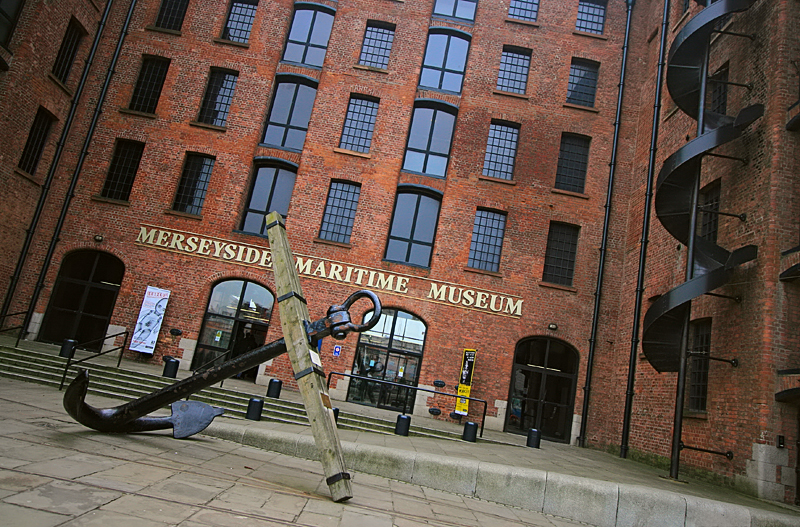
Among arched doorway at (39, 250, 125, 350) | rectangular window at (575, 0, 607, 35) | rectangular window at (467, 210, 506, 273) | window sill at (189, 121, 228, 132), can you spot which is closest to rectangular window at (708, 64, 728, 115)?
rectangular window at (467, 210, 506, 273)

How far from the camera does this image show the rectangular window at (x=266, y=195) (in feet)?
55.4

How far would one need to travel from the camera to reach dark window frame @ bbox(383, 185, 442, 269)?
16.6 meters

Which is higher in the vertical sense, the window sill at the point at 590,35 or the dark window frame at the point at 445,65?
the window sill at the point at 590,35

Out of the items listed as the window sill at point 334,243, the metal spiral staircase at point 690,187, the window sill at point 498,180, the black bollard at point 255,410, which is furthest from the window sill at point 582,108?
the black bollard at point 255,410

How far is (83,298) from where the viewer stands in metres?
16.2

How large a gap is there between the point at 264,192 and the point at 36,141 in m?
7.03

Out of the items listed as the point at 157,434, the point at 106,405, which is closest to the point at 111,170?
the point at 106,405

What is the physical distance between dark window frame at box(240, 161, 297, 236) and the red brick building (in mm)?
63

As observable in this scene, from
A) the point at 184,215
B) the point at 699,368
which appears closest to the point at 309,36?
the point at 184,215

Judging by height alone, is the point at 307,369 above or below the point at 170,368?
above

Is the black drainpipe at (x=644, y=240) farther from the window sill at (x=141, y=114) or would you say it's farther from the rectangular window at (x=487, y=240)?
the window sill at (x=141, y=114)

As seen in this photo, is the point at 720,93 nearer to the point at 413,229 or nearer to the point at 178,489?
the point at 413,229

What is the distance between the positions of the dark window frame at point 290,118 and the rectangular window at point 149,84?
151 inches

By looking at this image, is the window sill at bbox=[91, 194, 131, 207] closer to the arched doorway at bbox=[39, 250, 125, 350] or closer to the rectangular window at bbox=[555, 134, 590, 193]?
the arched doorway at bbox=[39, 250, 125, 350]
